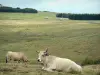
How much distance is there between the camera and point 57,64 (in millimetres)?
17609

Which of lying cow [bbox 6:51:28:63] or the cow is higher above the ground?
the cow

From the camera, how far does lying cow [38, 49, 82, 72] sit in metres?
17.0

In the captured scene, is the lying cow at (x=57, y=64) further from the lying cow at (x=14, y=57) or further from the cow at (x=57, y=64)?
the lying cow at (x=14, y=57)

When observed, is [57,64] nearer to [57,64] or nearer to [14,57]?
[57,64]

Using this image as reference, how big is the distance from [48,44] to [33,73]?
2735cm

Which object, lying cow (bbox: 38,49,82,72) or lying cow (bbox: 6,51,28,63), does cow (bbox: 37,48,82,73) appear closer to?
lying cow (bbox: 38,49,82,72)

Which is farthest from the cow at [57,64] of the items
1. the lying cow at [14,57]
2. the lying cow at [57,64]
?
the lying cow at [14,57]

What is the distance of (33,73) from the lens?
52.6 feet

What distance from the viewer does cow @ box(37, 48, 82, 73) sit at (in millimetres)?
17000

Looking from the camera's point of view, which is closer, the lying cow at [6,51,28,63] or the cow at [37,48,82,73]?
the cow at [37,48,82,73]

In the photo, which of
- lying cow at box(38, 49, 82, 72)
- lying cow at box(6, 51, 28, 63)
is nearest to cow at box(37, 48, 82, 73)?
lying cow at box(38, 49, 82, 72)

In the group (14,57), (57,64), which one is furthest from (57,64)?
(14,57)

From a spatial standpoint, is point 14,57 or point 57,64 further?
point 14,57

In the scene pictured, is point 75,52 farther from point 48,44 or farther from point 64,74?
point 64,74
